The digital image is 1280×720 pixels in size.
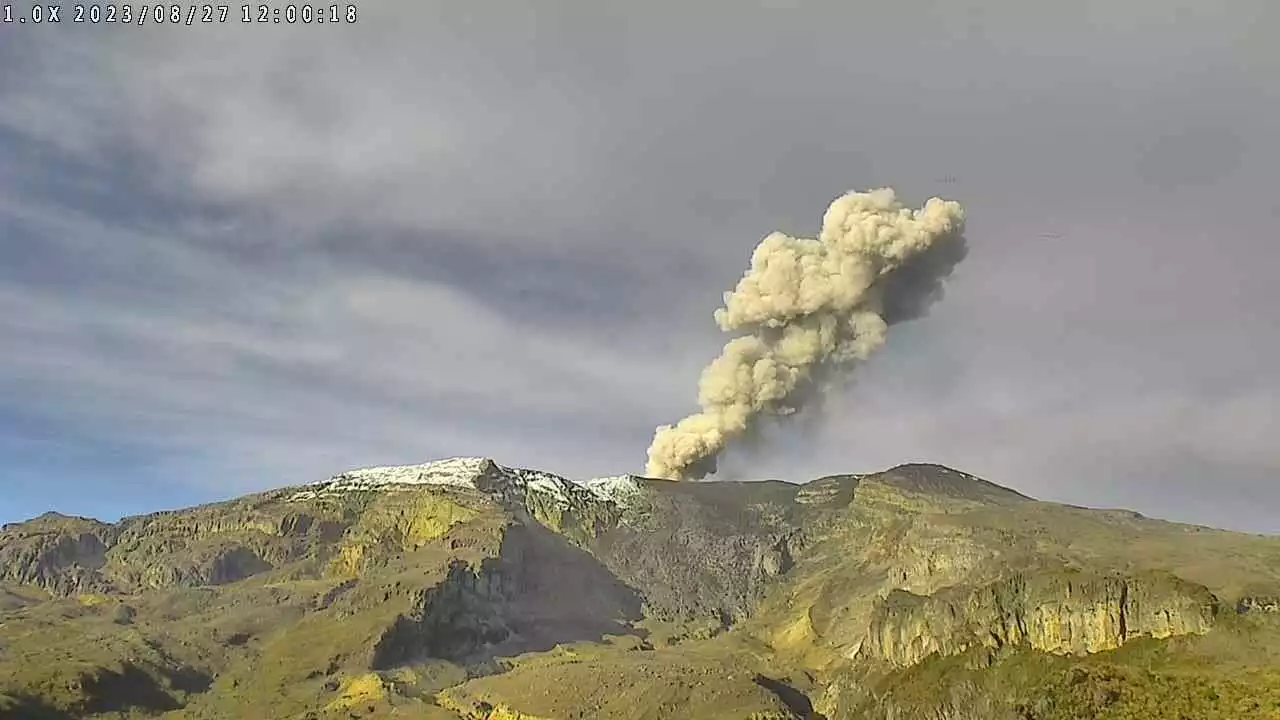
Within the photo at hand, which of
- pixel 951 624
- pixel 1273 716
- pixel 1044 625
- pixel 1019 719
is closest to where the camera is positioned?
pixel 1273 716

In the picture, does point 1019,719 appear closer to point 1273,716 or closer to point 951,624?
point 1273,716

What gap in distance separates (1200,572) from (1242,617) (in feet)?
160

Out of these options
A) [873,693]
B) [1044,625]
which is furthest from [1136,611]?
[873,693]

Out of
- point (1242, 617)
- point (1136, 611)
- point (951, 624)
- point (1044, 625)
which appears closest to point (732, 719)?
point (951, 624)

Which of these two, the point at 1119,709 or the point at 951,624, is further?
the point at 951,624

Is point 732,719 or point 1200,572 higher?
point 1200,572

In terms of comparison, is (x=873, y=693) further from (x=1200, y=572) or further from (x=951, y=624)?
(x=1200, y=572)

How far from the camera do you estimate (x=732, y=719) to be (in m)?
190

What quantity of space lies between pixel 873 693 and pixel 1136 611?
49.3m

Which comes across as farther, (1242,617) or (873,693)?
(873,693)

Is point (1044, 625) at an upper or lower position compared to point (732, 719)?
upper

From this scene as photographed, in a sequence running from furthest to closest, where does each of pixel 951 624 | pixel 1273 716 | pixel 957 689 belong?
pixel 951 624 → pixel 957 689 → pixel 1273 716

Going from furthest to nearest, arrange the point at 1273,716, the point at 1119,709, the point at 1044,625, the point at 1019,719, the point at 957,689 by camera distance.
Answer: the point at 1044,625 → the point at 957,689 → the point at 1019,719 → the point at 1119,709 → the point at 1273,716

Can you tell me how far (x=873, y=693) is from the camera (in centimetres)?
19138
